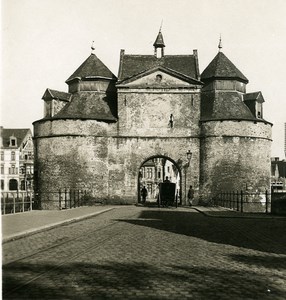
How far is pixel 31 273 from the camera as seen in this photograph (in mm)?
7816

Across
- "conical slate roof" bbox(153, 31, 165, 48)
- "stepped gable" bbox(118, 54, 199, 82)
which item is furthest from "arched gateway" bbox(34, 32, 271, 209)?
"conical slate roof" bbox(153, 31, 165, 48)

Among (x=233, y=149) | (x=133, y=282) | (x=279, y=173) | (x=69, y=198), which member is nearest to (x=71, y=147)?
(x=69, y=198)

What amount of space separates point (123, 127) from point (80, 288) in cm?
3173

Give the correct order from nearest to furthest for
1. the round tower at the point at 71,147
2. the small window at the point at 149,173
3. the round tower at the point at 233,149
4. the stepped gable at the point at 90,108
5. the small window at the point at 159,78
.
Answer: the round tower at the point at 71,147, the round tower at the point at 233,149, the small window at the point at 159,78, the stepped gable at the point at 90,108, the small window at the point at 149,173

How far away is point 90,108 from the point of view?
129ft

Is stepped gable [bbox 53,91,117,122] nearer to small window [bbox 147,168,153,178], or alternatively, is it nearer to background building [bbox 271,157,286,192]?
small window [bbox 147,168,153,178]

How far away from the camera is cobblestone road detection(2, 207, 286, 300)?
6.66m

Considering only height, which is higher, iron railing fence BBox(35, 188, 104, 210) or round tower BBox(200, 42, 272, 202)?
round tower BBox(200, 42, 272, 202)

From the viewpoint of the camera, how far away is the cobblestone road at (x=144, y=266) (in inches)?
262

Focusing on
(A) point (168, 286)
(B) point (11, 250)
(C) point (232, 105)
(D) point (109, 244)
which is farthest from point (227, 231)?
(C) point (232, 105)

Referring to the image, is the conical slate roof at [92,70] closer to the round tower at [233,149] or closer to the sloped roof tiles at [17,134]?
the round tower at [233,149]

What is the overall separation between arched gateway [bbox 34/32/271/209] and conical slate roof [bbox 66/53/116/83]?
3.46 meters

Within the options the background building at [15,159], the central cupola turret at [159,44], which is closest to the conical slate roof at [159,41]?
the central cupola turret at [159,44]

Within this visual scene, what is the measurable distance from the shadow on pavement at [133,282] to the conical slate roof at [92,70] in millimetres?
34069
